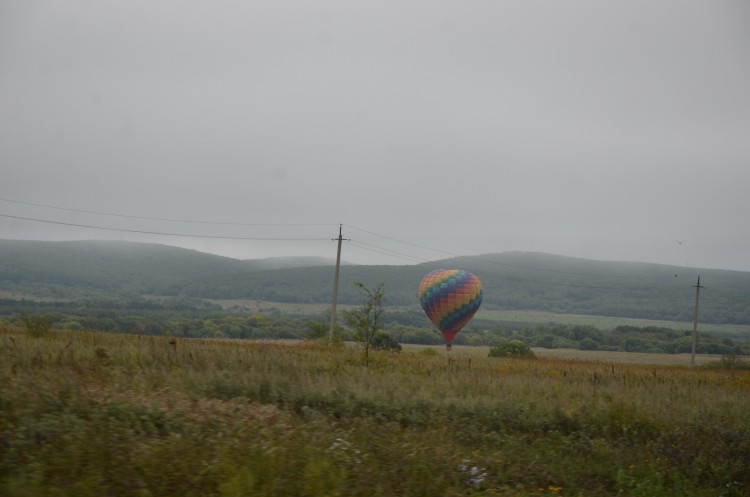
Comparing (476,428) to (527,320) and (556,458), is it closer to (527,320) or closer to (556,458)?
(556,458)

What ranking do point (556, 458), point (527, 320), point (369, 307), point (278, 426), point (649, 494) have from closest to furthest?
point (649, 494) → point (278, 426) → point (556, 458) → point (369, 307) → point (527, 320)

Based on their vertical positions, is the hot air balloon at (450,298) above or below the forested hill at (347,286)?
above

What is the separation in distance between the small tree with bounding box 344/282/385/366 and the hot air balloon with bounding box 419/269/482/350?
25.6 meters

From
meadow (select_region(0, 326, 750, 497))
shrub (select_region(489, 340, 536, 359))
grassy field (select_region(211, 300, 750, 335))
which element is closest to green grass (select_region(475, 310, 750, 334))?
grassy field (select_region(211, 300, 750, 335))

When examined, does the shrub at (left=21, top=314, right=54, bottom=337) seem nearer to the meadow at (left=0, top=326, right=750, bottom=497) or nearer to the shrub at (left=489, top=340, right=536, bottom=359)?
the meadow at (left=0, top=326, right=750, bottom=497)

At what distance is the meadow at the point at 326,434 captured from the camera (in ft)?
25.9

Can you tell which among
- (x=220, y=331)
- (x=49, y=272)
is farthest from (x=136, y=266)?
(x=220, y=331)

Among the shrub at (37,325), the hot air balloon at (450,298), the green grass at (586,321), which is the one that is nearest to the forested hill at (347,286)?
the green grass at (586,321)

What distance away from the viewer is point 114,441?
8500mm

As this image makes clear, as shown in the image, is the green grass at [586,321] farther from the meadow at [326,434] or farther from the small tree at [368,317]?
the meadow at [326,434]

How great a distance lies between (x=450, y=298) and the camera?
170ft

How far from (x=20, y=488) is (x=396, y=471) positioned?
4.38 metres

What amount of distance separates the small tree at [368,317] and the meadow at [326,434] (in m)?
8.26

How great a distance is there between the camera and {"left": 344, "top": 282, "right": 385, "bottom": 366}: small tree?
2584cm
